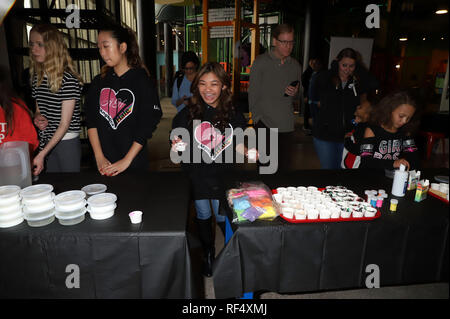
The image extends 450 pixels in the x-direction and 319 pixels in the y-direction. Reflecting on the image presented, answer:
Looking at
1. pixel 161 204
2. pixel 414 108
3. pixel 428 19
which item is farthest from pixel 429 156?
pixel 161 204

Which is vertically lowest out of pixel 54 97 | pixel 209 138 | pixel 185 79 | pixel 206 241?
pixel 206 241

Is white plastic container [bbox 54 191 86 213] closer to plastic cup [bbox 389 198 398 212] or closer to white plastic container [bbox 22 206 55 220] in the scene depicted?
white plastic container [bbox 22 206 55 220]

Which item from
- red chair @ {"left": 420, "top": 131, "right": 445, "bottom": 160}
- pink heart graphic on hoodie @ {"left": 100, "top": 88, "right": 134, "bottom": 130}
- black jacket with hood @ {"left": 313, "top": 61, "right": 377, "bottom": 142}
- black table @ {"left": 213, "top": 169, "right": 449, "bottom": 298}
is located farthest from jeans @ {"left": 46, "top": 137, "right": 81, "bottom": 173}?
red chair @ {"left": 420, "top": 131, "right": 445, "bottom": 160}

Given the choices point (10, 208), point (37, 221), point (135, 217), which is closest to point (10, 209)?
point (10, 208)

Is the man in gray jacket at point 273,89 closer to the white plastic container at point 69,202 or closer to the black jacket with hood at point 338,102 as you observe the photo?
the black jacket with hood at point 338,102

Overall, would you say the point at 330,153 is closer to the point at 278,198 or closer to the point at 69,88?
the point at 278,198

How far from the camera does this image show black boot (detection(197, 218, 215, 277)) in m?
1.90

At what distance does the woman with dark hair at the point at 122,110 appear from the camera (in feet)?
6.04

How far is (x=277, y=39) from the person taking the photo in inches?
96.3

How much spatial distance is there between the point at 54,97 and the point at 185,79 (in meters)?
1.92

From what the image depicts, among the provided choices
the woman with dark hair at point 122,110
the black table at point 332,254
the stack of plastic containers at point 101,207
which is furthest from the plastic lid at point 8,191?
the black table at point 332,254

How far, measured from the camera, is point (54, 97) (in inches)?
78.5

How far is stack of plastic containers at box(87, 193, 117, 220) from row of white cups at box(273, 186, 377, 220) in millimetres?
722

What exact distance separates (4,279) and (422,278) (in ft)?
5.84
